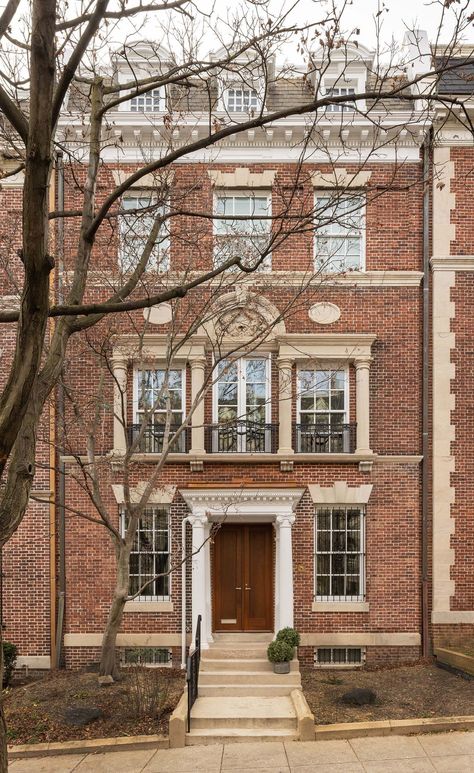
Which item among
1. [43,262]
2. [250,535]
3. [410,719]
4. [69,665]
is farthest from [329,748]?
[43,262]

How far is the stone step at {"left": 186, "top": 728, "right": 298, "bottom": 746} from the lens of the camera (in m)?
8.05

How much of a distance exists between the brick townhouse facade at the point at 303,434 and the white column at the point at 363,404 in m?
0.04

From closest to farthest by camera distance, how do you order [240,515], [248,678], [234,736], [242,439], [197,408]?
[234,736]
[248,678]
[240,515]
[197,408]
[242,439]

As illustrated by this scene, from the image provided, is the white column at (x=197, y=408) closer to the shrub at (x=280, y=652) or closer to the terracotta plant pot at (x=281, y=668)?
the shrub at (x=280, y=652)

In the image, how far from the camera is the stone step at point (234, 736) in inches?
317

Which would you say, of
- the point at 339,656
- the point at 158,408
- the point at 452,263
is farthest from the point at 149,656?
the point at 452,263

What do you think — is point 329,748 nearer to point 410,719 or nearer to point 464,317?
point 410,719

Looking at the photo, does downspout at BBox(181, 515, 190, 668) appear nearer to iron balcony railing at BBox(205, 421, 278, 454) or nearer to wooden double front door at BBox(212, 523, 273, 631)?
wooden double front door at BBox(212, 523, 273, 631)

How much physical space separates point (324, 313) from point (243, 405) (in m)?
2.43

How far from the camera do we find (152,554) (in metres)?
12.0

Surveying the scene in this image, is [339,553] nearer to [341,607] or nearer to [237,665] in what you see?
[341,607]

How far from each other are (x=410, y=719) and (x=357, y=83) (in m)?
11.7

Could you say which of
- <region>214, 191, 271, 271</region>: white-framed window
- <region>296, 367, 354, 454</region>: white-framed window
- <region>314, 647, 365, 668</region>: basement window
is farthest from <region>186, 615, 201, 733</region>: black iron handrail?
<region>214, 191, 271, 271</region>: white-framed window

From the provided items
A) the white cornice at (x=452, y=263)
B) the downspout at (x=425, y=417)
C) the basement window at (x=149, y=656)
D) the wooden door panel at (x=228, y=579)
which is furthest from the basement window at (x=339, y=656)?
the white cornice at (x=452, y=263)
